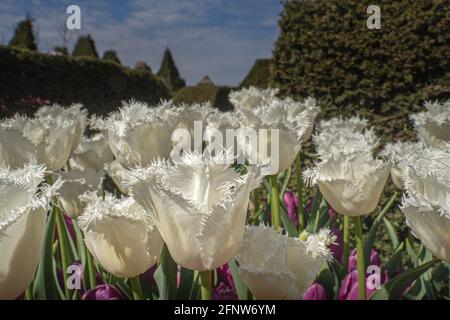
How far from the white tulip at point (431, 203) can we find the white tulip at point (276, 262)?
0.50ft

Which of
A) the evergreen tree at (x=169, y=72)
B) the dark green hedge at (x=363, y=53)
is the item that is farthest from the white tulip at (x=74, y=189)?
the evergreen tree at (x=169, y=72)

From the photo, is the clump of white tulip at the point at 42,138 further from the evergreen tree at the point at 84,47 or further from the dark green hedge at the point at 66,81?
the evergreen tree at the point at 84,47

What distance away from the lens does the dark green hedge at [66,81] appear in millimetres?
6500

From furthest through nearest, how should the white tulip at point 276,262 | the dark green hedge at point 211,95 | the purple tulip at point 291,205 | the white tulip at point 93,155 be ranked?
1. the dark green hedge at point 211,95
2. the purple tulip at point 291,205
3. the white tulip at point 93,155
4. the white tulip at point 276,262

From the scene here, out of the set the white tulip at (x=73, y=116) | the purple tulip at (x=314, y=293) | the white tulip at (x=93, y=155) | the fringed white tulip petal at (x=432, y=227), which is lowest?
the purple tulip at (x=314, y=293)

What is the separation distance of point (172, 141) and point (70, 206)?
291 mm

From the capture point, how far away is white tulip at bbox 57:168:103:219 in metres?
1.14

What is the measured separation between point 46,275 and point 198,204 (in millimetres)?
561

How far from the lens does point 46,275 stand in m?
1.06

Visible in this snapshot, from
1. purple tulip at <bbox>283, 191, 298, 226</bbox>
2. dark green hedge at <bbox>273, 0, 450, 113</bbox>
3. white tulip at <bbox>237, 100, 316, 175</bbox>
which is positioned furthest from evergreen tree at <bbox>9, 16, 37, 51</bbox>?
white tulip at <bbox>237, 100, 316, 175</bbox>

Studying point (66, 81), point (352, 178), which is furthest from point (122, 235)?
point (66, 81)

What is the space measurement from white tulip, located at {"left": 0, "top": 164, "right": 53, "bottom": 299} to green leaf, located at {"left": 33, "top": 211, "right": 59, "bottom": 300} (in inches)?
15.8

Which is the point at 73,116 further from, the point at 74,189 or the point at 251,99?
the point at 251,99

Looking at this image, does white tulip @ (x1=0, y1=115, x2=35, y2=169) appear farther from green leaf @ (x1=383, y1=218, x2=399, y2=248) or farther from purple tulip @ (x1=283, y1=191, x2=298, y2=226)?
green leaf @ (x1=383, y1=218, x2=399, y2=248)
